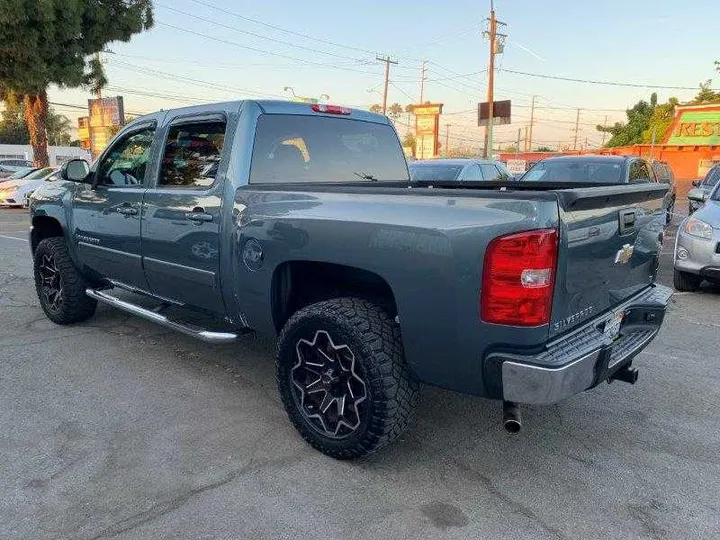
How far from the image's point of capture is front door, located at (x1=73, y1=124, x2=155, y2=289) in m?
4.13

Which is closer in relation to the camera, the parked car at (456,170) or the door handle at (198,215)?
the door handle at (198,215)

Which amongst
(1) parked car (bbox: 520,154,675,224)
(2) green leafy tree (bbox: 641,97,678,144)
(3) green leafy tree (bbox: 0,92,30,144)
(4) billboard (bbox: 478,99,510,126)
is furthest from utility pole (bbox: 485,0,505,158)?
(3) green leafy tree (bbox: 0,92,30,144)

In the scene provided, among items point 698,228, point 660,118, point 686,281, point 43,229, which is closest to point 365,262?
point 43,229

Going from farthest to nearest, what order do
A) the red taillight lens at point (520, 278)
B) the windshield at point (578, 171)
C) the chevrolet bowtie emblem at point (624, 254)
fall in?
the windshield at point (578, 171) < the chevrolet bowtie emblem at point (624, 254) < the red taillight lens at point (520, 278)

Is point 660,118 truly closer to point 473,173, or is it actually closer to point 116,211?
point 473,173

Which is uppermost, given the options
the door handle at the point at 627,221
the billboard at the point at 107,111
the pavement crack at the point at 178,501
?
the billboard at the point at 107,111

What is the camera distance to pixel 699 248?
20.8ft

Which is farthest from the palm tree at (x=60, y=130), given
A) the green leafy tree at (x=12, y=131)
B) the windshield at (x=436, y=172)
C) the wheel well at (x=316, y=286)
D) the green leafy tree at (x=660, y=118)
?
the wheel well at (x=316, y=286)

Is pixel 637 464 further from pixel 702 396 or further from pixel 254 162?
pixel 254 162

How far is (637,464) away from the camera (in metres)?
2.92

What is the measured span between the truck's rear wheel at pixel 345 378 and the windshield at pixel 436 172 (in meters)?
7.58

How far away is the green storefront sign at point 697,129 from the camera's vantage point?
33.7 metres

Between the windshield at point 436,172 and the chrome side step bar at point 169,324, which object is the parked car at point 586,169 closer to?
the windshield at point 436,172

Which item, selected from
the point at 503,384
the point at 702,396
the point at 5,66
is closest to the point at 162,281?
the point at 503,384
